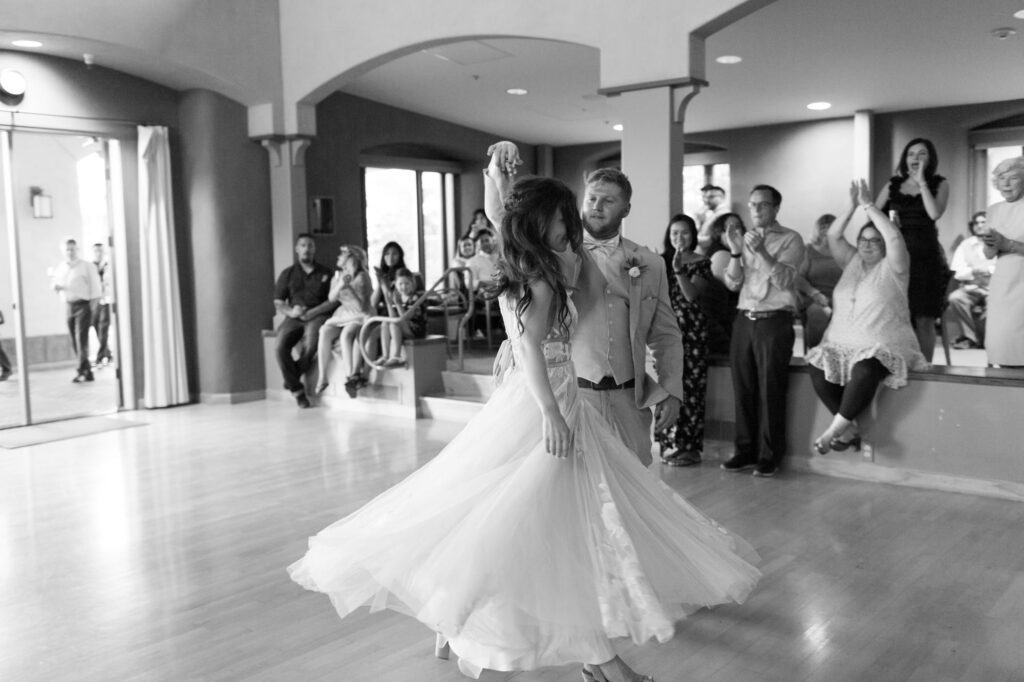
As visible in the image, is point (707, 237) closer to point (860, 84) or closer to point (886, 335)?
point (886, 335)

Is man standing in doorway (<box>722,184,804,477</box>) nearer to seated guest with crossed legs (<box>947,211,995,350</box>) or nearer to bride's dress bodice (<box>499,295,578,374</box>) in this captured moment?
bride's dress bodice (<box>499,295,578,374</box>)

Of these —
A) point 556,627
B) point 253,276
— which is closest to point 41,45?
point 253,276

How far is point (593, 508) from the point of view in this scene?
2506mm

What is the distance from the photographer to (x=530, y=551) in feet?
7.91

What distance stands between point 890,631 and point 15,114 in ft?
22.9

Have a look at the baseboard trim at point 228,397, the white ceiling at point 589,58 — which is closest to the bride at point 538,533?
the white ceiling at point 589,58

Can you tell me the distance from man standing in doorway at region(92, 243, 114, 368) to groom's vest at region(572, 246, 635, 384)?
6.18 meters

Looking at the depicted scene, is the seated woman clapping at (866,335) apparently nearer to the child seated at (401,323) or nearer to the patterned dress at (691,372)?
the patterned dress at (691,372)

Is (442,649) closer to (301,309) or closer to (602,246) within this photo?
(602,246)

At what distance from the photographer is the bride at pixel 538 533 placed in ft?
7.79

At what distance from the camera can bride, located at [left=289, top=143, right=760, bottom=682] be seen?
93.4 inches

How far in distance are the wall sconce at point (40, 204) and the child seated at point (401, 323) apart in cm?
312

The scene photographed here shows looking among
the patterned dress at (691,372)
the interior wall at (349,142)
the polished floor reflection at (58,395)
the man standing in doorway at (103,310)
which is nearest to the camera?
the patterned dress at (691,372)

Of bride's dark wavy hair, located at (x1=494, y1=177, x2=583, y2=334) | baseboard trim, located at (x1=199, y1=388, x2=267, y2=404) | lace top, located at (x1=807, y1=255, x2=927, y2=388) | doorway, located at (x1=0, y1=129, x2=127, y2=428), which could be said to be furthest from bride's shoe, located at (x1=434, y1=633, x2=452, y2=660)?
baseboard trim, located at (x1=199, y1=388, x2=267, y2=404)
